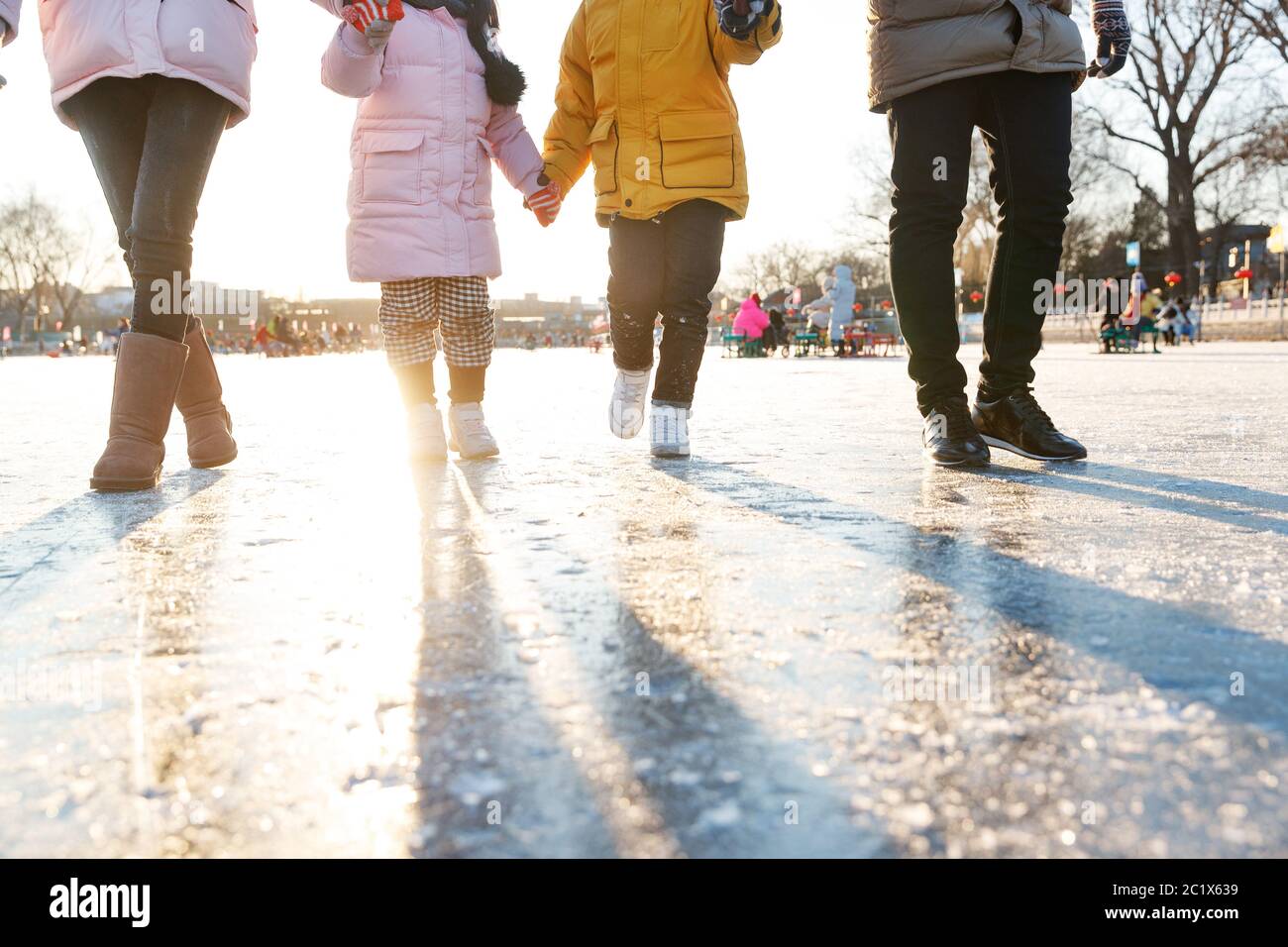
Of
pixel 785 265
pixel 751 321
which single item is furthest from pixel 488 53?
pixel 785 265

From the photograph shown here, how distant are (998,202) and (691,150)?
34.8 inches

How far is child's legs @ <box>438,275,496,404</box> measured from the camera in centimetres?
337

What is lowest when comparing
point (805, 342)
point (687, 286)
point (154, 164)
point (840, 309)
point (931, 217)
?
point (687, 286)

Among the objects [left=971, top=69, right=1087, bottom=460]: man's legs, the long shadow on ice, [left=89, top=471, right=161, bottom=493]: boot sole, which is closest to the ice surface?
the long shadow on ice

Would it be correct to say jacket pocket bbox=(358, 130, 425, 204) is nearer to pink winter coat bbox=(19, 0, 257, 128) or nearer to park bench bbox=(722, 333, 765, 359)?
pink winter coat bbox=(19, 0, 257, 128)

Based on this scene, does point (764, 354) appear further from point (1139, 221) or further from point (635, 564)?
point (1139, 221)

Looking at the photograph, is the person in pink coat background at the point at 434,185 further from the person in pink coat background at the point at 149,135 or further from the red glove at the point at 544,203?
the person in pink coat background at the point at 149,135

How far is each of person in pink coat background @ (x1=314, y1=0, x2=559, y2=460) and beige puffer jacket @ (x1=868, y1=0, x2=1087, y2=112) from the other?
114 centimetres

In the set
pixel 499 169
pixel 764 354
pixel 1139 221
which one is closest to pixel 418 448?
pixel 499 169

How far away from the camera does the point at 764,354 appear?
21375mm

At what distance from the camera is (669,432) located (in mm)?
3213

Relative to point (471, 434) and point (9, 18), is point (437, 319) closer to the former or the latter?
point (471, 434)

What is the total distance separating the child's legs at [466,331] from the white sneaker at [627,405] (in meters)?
0.42
